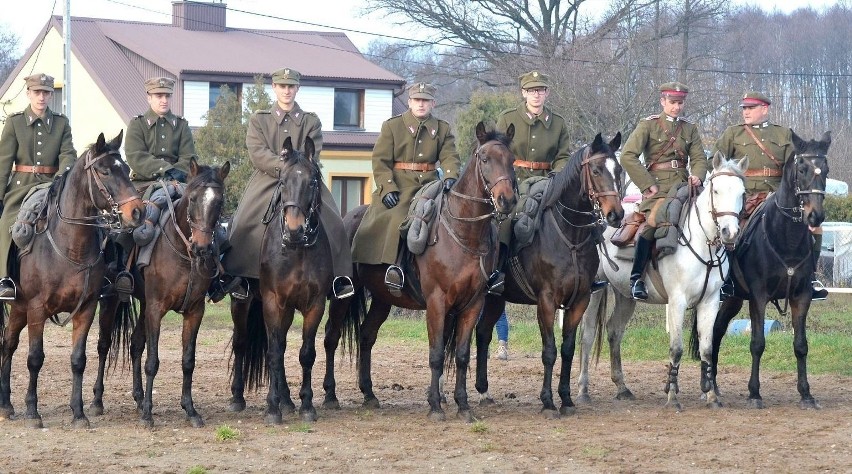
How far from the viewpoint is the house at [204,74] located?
1501 inches

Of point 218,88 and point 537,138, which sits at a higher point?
point 218,88

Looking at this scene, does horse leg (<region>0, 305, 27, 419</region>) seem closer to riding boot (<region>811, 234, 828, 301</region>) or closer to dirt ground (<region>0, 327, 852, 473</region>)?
dirt ground (<region>0, 327, 852, 473</region>)

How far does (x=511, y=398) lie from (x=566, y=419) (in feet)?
4.85

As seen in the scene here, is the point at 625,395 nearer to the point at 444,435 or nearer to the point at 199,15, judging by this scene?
the point at 444,435

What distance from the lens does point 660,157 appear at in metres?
12.3

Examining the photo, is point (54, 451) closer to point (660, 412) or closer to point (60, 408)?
point (60, 408)

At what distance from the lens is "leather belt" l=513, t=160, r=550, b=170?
12.1m

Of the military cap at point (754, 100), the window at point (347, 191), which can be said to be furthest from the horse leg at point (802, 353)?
the window at point (347, 191)

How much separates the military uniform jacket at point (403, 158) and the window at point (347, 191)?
87.1ft

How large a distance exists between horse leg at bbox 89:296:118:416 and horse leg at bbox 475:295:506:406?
3.53 metres

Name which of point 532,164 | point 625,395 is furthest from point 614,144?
point 625,395

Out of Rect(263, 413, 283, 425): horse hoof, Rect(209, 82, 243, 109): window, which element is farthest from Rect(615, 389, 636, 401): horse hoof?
Rect(209, 82, 243, 109): window

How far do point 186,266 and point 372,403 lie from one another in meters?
2.48

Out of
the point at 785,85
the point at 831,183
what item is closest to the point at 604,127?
the point at 831,183
